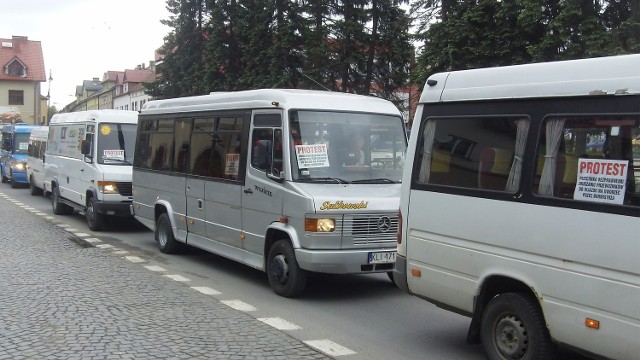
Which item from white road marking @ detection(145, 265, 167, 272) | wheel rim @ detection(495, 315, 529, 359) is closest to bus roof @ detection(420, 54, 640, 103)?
wheel rim @ detection(495, 315, 529, 359)

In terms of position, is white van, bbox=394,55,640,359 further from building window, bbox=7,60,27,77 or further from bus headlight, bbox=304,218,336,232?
building window, bbox=7,60,27,77

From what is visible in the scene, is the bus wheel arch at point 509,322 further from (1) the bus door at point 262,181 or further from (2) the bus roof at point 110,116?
(2) the bus roof at point 110,116

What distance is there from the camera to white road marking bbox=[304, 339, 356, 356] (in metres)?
6.02

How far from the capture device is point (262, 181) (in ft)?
28.6

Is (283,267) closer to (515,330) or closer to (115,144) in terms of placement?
(515,330)

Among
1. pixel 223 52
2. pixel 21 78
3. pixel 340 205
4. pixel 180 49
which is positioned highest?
pixel 21 78

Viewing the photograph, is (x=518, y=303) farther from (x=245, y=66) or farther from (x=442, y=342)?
(x=245, y=66)

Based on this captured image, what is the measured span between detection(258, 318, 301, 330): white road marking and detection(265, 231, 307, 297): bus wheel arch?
945 millimetres

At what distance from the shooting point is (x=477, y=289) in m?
5.47

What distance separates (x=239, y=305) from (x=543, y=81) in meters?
4.58

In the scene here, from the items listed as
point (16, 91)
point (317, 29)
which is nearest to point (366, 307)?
point (317, 29)

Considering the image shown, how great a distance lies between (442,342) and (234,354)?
6.87ft

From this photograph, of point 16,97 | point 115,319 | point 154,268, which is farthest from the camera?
point 16,97

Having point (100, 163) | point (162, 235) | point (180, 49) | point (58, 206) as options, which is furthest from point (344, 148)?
point (180, 49)
